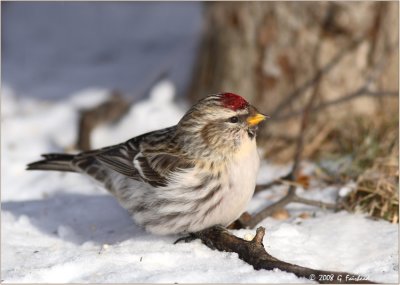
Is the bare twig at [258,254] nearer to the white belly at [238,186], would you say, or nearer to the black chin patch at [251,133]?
the white belly at [238,186]

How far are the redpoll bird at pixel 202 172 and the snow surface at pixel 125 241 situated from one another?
14cm

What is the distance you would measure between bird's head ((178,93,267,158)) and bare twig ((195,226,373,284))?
14.7 inches

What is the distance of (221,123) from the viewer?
11.0ft

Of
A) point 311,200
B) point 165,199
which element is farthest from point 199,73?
point 165,199

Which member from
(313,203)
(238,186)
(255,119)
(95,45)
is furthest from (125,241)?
(95,45)

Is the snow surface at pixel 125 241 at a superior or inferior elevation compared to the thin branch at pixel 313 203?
inferior

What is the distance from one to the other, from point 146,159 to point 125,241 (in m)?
0.41

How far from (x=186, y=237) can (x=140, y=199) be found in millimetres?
285

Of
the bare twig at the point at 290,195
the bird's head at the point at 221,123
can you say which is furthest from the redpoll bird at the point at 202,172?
the bare twig at the point at 290,195

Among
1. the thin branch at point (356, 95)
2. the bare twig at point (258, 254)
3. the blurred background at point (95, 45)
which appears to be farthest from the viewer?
the blurred background at point (95, 45)

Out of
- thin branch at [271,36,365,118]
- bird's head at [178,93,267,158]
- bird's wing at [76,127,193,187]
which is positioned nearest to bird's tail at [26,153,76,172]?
bird's wing at [76,127,193,187]

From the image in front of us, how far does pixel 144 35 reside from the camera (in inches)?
292

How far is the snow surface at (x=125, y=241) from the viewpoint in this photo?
3057mm

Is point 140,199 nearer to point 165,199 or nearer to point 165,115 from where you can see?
point 165,199
